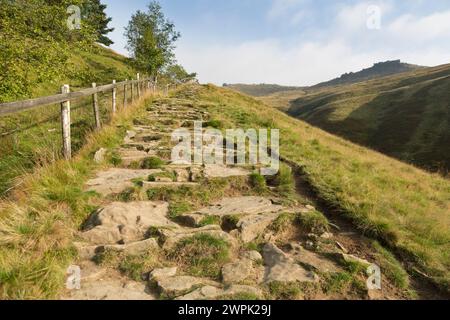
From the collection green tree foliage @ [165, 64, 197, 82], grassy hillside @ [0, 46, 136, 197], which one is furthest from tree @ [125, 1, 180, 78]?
grassy hillside @ [0, 46, 136, 197]

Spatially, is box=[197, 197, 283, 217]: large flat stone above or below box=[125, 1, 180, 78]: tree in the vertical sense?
below

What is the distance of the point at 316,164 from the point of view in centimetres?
830

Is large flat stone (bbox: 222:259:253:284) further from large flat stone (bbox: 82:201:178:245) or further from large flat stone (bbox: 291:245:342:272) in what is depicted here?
large flat stone (bbox: 82:201:178:245)

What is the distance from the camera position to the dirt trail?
→ 3443 millimetres

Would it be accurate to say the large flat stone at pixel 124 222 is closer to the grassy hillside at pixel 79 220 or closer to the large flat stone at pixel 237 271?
the grassy hillside at pixel 79 220

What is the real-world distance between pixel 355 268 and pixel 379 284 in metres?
0.31

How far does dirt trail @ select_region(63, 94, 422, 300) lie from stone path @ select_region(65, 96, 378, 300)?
0.5 inches

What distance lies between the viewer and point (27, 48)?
930cm

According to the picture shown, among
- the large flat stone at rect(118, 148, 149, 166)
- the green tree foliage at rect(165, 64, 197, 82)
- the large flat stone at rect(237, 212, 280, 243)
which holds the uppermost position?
the green tree foliage at rect(165, 64, 197, 82)

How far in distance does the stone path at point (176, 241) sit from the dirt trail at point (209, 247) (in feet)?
0.04

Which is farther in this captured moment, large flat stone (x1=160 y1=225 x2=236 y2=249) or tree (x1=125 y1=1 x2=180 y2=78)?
tree (x1=125 y1=1 x2=180 y2=78)

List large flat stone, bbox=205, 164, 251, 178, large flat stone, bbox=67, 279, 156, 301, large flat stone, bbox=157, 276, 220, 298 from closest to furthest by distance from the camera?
large flat stone, bbox=67, 279, 156, 301 → large flat stone, bbox=157, 276, 220, 298 → large flat stone, bbox=205, 164, 251, 178
